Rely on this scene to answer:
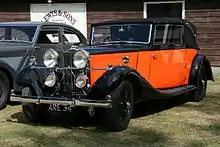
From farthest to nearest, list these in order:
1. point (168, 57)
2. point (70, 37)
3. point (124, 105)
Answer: point (70, 37) → point (168, 57) → point (124, 105)

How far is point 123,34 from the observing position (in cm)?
775

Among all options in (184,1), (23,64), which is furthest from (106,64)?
(184,1)

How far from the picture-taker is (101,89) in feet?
20.3

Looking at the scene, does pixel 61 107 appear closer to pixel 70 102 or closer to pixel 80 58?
pixel 70 102

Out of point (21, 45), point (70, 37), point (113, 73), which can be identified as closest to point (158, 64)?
point (113, 73)

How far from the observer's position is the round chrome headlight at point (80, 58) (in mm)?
6387

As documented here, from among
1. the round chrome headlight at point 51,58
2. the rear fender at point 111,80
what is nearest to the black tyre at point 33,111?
the round chrome headlight at point 51,58

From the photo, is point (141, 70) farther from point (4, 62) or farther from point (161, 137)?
point (4, 62)

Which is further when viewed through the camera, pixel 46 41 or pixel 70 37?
pixel 70 37

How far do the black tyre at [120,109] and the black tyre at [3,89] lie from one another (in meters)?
2.66

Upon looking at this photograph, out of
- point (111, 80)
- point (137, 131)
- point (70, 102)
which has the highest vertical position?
point (111, 80)

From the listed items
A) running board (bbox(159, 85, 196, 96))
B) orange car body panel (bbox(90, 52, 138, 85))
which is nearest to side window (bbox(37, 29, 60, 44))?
orange car body panel (bbox(90, 52, 138, 85))

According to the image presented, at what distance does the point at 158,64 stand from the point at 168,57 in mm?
346

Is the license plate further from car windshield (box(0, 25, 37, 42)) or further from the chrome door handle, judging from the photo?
car windshield (box(0, 25, 37, 42))
